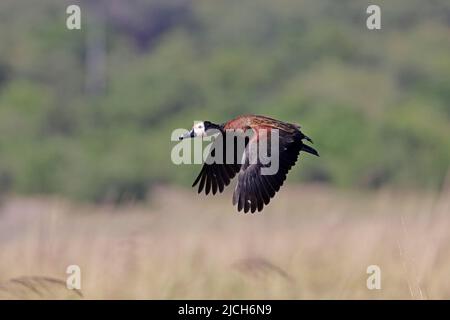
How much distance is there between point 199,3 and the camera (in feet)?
171

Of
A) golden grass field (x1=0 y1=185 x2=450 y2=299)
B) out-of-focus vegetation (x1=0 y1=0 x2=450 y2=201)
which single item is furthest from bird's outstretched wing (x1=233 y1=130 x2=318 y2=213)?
out-of-focus vegetation (x1=0 y1=0 x2=450 y2=201)

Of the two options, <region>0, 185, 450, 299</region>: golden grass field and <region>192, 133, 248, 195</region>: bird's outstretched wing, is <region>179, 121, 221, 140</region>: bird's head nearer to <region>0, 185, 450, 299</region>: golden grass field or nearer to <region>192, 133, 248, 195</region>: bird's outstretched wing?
<region>192, 133, 248, 195</region>: bird's outstretched wing

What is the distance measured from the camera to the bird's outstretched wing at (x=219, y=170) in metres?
9.77

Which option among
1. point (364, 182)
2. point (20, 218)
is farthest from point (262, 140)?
point (364, 182)

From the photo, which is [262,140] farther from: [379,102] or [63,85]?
[63,85]

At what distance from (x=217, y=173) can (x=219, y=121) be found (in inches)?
775

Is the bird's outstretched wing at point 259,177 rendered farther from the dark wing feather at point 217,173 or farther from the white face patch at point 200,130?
the dark wing feather at point 217,173

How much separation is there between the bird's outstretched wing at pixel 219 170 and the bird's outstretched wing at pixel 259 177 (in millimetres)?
835

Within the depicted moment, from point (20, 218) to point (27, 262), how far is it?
9471 millimetres

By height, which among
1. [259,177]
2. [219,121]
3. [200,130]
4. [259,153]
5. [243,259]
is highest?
[219,121]

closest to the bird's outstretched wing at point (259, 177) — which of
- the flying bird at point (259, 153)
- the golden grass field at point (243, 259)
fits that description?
the flying bird at point (259, 153)

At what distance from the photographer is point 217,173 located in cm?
984

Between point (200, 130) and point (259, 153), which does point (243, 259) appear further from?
point (259, 153)

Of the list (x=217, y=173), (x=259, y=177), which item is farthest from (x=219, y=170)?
(x=259, y=177)
